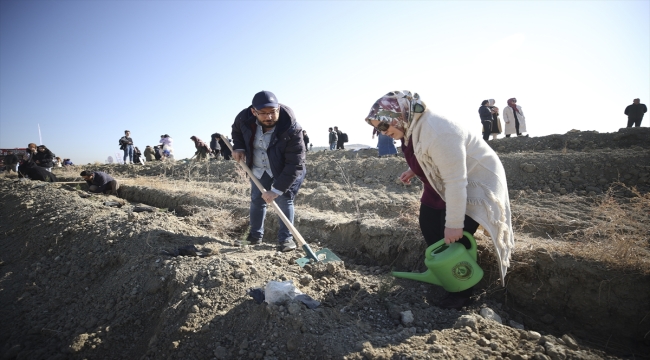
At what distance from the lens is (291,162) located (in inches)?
119

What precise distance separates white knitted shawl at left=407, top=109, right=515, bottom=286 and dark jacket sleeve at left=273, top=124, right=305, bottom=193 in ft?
4.30

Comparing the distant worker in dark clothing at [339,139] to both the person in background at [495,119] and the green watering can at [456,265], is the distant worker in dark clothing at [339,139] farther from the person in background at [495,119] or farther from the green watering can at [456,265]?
the green watering can at [456,265]

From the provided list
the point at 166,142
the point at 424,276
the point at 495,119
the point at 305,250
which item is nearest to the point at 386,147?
the point at 495,119

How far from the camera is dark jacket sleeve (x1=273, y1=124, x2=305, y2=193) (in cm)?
300

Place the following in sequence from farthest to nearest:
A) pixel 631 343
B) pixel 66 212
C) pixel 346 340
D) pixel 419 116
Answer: pixel 66 212
pixel 631 343
pixel 419 116
pixel 346 340

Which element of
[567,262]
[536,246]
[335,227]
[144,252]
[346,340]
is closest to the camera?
[346,340]

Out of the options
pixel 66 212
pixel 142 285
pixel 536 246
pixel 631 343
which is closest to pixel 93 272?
pixel 142 285

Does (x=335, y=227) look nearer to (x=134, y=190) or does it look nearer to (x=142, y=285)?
(x=142, y=285)

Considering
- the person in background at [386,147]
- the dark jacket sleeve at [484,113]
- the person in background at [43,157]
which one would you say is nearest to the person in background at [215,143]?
the person in background at [43,157]

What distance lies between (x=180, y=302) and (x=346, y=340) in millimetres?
1271

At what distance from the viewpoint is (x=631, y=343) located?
7.06ft

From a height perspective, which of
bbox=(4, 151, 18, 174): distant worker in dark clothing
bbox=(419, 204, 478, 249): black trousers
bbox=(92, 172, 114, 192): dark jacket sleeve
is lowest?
bbox=(419, 204, 478, 249): black trousers

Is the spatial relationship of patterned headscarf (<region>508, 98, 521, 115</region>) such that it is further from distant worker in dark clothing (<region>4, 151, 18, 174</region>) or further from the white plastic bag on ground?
distant worker in dark clothing (<region>4, 151, 18, 174</region>)

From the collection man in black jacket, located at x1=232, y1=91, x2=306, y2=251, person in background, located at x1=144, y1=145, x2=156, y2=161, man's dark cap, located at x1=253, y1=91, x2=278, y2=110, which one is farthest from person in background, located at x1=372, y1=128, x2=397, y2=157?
person in background, located at x1=144, y1=145, x2=156, y2=161
